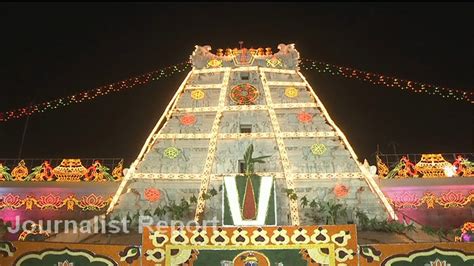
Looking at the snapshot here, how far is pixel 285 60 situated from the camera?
20.2 metres

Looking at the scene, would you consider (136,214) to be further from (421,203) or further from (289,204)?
(421,203)

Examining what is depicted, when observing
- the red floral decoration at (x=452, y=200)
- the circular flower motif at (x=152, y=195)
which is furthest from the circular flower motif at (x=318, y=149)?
the circular flower motif at (x=152, y=195)

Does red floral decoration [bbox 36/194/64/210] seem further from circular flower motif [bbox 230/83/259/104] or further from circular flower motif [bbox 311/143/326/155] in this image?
circular flower motif [bbox 311/143/326/155]

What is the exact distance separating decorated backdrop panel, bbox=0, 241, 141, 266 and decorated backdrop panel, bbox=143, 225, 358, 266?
52 cm

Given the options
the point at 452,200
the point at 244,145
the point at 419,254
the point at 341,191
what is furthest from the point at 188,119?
the point at 452,200

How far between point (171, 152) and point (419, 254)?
10075 mm

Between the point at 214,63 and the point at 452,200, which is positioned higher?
the point at 214,63

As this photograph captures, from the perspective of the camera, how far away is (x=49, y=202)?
18969 mm

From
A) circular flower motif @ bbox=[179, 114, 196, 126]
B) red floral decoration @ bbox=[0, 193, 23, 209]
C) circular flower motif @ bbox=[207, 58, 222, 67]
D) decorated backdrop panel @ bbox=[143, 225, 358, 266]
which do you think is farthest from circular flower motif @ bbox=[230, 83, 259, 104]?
red floral decoration @ bbox=[0, 193, 23, 209]

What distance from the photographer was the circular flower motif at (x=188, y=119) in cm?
1836

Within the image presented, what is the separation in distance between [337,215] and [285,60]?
7758 millimetres

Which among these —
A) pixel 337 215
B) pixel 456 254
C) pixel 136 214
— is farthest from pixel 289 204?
pixel 456 254

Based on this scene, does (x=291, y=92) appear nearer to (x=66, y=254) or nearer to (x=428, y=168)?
(x=428, y=168)

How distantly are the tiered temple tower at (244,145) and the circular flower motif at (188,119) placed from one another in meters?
0.04
